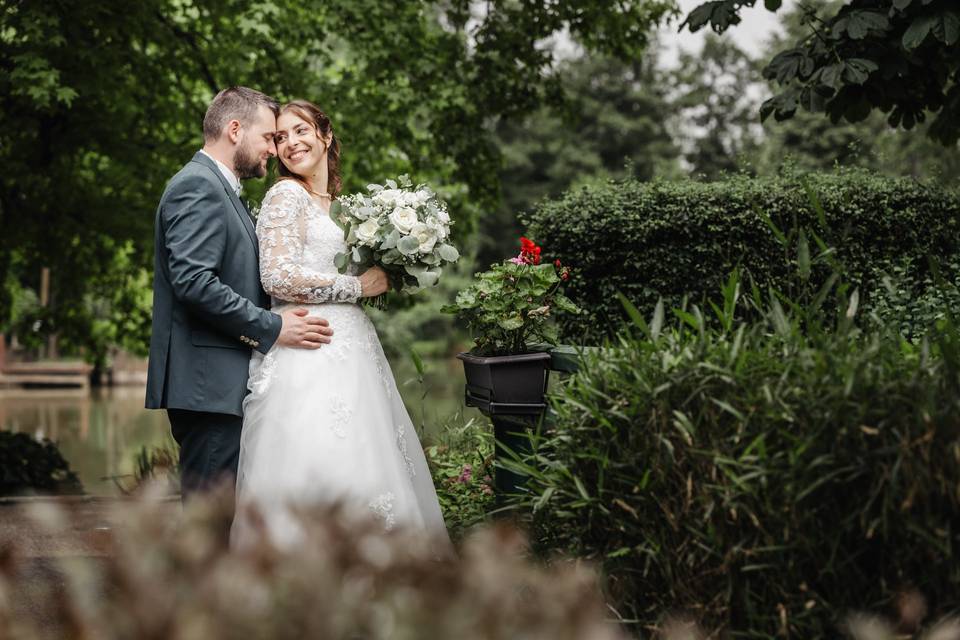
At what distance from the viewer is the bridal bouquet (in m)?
3.82

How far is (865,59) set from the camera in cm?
551

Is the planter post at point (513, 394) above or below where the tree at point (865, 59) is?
below

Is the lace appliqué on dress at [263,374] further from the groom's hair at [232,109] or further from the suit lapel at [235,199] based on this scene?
the groom's hair at [232,109]

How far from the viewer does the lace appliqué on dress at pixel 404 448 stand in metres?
4.00

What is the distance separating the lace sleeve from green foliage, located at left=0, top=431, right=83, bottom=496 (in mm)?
5726

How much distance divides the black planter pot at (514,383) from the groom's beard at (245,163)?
132 cm

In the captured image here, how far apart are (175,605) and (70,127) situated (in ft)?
29.5

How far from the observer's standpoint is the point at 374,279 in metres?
3.95

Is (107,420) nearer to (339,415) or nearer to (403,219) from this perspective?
(339,415)

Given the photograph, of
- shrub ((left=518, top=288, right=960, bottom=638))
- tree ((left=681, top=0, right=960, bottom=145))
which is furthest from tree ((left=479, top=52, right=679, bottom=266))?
shrub ((left=518, top=288, right=960, bottom=638))

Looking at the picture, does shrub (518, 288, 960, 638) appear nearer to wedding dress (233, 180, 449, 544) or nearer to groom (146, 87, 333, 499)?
wedding dress (233, 180, 449, 544)

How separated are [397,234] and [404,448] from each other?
955mm

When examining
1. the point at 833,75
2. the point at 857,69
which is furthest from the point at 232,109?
the point at 857,69

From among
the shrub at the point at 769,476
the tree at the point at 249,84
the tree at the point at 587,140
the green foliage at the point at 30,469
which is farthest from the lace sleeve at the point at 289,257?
the tree at the point at 587,140
